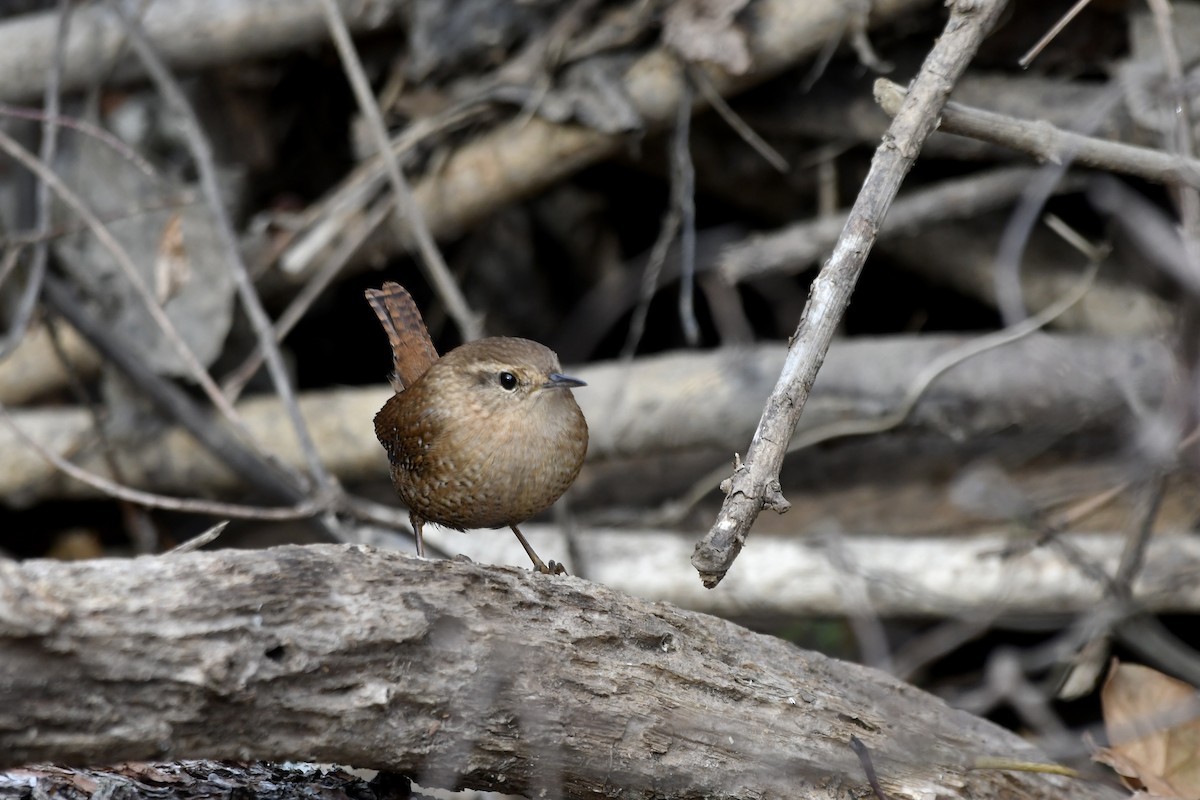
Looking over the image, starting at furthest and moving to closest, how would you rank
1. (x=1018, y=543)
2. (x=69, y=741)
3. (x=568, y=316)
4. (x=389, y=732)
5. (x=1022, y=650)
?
1. (x=568, y=316)
2. (x=1022, y=650)
3. (x=1018, y=543)
4. (x=389, y=732)
5. (x=69, y=741)

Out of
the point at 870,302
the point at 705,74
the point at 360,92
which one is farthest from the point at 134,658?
the point at 870,302

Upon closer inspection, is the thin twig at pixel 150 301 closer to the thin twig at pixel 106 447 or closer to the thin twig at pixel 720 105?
the thin twig at pixel 106 447

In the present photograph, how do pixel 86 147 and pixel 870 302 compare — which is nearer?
pixel 86 147

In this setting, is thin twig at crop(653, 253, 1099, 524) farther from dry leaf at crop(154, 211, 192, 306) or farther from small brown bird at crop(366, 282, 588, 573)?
dry leaf at crop(154, 211, 192, 306)

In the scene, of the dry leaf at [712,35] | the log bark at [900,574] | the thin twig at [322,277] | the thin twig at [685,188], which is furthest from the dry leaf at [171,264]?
the dry leaf at [712,35]

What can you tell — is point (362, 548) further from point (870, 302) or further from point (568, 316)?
point (870, 302)

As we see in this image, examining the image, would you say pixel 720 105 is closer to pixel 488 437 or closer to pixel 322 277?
pixel 322 277
